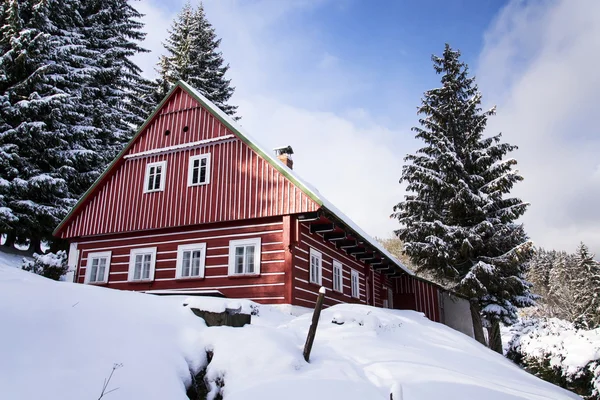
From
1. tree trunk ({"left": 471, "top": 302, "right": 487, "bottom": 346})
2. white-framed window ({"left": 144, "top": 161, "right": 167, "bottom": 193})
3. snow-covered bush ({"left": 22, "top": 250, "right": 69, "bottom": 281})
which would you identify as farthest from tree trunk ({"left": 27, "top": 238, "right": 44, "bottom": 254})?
tree trunk ({"left": 471, "top": 302, "right": 487, "bottom": 346})

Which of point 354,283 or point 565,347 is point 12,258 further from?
point 565,347

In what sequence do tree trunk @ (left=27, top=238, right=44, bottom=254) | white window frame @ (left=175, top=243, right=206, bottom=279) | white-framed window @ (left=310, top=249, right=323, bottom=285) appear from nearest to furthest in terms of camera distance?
white window frame @ (left=175, top=243, right=206, bottom=279)
white-framed window @ (left=310, top=249, right=323, bottom=285)
tree trunk @ (left=27, top=238, right=44, bottom=254)

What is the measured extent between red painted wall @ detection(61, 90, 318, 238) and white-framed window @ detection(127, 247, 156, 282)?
898 mm

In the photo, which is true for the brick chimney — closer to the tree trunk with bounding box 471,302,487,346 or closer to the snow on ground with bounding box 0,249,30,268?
the tree trunk with bounding box 471,302,487,346

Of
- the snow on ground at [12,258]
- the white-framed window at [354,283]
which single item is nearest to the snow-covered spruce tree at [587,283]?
the white-framed window at [354,283]

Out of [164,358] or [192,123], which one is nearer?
[164,358]

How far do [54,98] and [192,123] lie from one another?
7.38 metres

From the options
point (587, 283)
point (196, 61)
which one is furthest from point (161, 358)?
point (587, 283)

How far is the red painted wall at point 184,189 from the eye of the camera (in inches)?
615

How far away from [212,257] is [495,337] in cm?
1397

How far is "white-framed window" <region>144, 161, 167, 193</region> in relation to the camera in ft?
58.1

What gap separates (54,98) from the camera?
20.5 m

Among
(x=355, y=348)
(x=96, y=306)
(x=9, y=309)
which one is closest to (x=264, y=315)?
(x=355, y=348)

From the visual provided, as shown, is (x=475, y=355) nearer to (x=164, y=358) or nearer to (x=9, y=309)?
(x=164, y=358)
